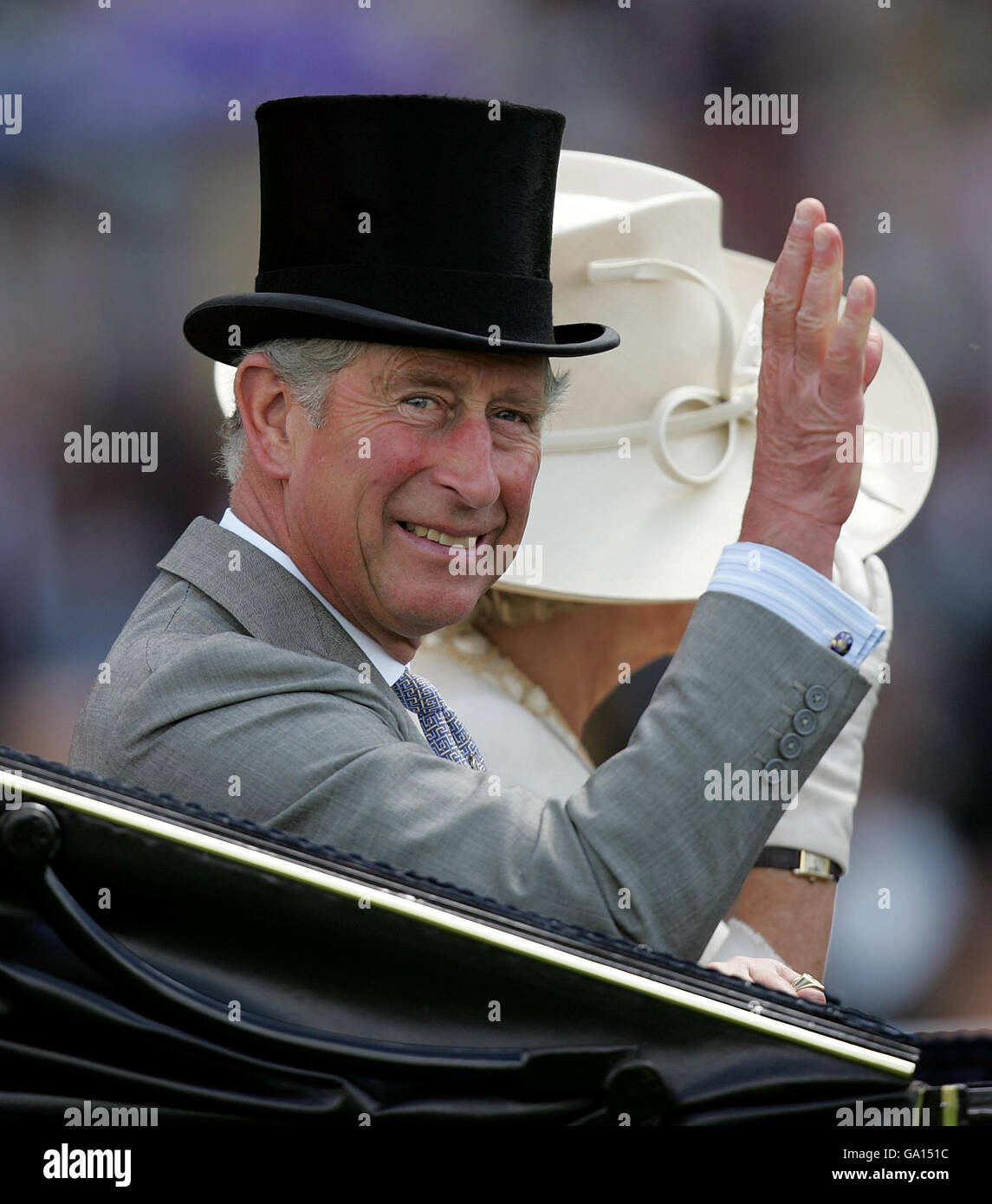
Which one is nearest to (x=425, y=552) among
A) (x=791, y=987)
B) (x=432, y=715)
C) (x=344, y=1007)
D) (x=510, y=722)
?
(x=432, y=715)

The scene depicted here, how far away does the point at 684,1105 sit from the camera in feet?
3.41

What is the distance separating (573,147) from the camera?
187 inches

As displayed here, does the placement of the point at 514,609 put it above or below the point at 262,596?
above

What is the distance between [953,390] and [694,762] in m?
4.19

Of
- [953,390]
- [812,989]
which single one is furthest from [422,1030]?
[953,390]

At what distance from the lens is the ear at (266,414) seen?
5.52ft

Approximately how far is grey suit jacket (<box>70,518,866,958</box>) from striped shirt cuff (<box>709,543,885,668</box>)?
0.01 m

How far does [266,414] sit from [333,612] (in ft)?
0.70

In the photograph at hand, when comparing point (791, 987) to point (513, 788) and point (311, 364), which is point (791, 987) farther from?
point (311, 364)

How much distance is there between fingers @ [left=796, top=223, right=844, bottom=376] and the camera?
1327 millimetres

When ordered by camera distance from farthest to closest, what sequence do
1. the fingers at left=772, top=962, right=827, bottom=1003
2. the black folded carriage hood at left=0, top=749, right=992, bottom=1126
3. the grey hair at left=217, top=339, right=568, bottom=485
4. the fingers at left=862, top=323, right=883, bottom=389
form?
the grey hair at left=217, top=339, right=568, bottom=485 → the fingers at left=772, top=962, right=827, bottom=1003 → the fingers at left=862, top=323, right=883, bottom=389 → the black folded carriage hood at left=0, top=749, right=992, bottom=1126

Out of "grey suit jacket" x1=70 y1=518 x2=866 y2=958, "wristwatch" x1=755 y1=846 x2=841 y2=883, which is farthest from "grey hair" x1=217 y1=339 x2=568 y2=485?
"wristwatch" x1=755 y1=846 x2=841 y2=883

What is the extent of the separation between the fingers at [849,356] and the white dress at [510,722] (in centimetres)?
127

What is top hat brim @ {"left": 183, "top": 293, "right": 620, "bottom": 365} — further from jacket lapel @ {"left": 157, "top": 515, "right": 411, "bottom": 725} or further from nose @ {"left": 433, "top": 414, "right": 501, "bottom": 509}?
jacket lapel @ {"left": 157, "top": 515, "right": 411, "bottom": 725}
